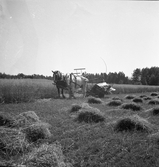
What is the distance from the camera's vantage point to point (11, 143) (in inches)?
106

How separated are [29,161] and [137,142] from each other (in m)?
2.40

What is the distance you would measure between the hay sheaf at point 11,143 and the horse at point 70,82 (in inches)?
460

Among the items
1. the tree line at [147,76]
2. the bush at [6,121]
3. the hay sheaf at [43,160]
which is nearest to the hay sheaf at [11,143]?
the hay sheaf at [43,160]

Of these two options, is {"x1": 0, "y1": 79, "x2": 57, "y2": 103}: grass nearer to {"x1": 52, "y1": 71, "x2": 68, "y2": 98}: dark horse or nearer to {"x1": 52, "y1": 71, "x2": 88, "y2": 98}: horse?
{"x1": 52, "y1": 71, "x2": 68, "y2": 98}: dark horse

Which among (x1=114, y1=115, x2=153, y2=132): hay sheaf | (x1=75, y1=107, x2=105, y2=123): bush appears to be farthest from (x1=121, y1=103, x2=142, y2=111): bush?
(x1=114, y1=115, x2=153, y2=132): hay sheaf

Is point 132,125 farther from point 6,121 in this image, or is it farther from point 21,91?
point 21,91

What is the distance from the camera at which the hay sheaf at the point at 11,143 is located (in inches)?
102

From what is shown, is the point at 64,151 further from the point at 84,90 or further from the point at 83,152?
the point at 84,90

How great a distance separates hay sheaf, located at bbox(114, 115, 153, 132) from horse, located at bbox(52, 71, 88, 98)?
35.4 feet

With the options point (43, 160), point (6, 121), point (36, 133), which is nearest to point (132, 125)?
point (36, 133)

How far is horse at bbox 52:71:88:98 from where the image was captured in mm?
14664

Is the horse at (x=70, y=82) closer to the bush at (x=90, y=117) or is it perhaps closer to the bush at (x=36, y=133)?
the bush at (x=90, y=117)

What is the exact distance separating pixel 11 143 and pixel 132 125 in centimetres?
332

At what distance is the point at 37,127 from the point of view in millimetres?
3668
